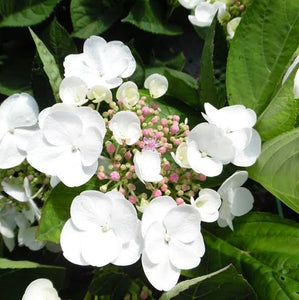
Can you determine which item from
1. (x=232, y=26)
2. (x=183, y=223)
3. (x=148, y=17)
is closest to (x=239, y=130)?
(x=183, y=223)

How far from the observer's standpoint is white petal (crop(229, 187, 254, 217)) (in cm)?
101

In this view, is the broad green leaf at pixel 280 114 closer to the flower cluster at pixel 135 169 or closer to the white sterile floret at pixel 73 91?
the flower cluster at pixel 135 169

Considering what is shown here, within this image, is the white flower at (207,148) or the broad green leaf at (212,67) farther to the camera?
the broad green leaf at (212,67)

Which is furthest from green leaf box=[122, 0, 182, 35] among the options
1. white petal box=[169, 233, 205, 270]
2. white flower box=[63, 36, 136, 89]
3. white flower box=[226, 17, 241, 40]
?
white petal box=[169, 233, 205, 270]

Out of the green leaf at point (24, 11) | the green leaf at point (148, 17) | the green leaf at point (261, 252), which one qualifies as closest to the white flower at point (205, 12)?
the green leaf at point (148, 17)

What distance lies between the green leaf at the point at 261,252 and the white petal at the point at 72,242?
274 millimetres

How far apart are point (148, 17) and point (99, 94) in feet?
1.58

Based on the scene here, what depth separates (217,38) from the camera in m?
1.17

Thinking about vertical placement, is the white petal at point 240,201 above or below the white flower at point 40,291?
above

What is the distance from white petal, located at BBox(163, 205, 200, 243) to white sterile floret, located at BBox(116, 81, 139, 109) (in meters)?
0.22

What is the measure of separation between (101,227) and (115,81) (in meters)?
0.28

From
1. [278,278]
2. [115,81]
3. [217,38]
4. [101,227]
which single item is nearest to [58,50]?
[115,81]

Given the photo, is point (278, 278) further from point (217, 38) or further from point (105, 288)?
point (217, 38)

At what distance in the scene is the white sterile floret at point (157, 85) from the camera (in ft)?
3.48
